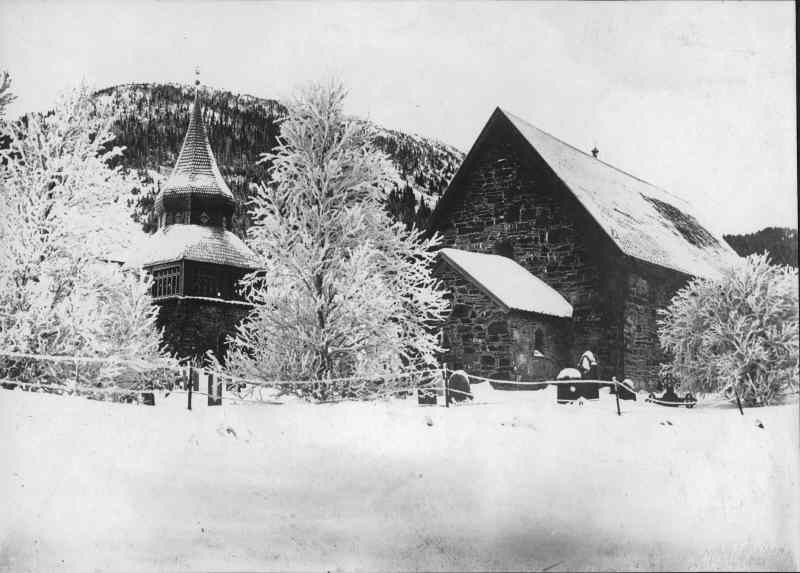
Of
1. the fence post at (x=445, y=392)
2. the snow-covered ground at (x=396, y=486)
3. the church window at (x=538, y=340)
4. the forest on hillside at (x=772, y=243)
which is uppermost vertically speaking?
the forest on hillside at (x=772, y=243)

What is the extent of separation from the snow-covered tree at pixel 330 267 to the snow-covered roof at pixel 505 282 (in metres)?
0.25

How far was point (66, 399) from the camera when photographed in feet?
14.1

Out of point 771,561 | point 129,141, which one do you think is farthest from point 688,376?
point 129,141

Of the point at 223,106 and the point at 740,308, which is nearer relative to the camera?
the point at 740,308

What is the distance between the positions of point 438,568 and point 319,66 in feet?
9.33

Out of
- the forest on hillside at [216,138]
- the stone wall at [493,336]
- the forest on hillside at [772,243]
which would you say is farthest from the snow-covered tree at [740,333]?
the forest on hillside at [216,138]

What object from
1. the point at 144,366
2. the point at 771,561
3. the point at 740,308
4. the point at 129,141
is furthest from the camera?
the point at 129,141

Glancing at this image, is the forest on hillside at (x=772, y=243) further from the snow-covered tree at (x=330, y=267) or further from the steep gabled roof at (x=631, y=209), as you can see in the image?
the snow-covered tree at (x=330, y=267)

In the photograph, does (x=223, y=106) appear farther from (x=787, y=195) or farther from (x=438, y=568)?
(x=787, y=195)

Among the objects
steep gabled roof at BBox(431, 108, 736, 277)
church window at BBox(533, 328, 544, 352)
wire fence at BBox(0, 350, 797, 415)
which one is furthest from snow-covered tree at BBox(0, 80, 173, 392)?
church window at BBox(533, 328, 544, 352)

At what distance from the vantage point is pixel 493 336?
15.1 ft

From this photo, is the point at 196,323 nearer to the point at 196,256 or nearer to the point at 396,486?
the point at 196,256

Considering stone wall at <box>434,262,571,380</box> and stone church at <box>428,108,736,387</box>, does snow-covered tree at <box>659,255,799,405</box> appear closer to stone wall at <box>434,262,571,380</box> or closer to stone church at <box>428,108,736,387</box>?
stone church at <box>428,108,736,387</box>

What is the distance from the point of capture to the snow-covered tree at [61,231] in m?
4.31
